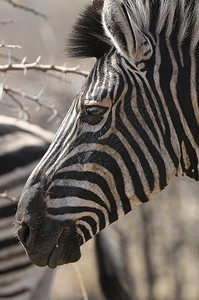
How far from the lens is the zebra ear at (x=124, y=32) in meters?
3.66

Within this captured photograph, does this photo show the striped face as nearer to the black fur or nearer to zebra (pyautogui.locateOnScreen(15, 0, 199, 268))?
zebra (pyautogui.locateOnScreen(15, 0, 199, 268))

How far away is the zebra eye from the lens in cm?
377

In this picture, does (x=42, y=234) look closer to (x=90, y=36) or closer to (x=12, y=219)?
(x=90, y=36)

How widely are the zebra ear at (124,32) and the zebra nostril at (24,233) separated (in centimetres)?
100

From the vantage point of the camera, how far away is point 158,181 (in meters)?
3.88

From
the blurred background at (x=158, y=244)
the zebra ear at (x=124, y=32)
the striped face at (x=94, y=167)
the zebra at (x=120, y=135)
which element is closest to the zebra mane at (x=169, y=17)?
the zebra at (x=120, y=135)

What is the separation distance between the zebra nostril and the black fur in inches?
39.6

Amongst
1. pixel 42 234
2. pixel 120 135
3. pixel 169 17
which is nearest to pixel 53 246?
pixel 42 234

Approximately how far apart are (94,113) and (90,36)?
532 millimetres

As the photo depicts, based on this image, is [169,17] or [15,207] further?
[15,207]

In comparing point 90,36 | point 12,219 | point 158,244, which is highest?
point 90,36

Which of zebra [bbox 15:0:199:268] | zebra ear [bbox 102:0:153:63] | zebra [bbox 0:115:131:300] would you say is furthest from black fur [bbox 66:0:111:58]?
zebra [bbox 0:115:131:300]

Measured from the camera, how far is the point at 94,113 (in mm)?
3768

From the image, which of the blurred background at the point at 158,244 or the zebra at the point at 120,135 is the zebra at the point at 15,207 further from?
the blurred background at the point at 158,244
